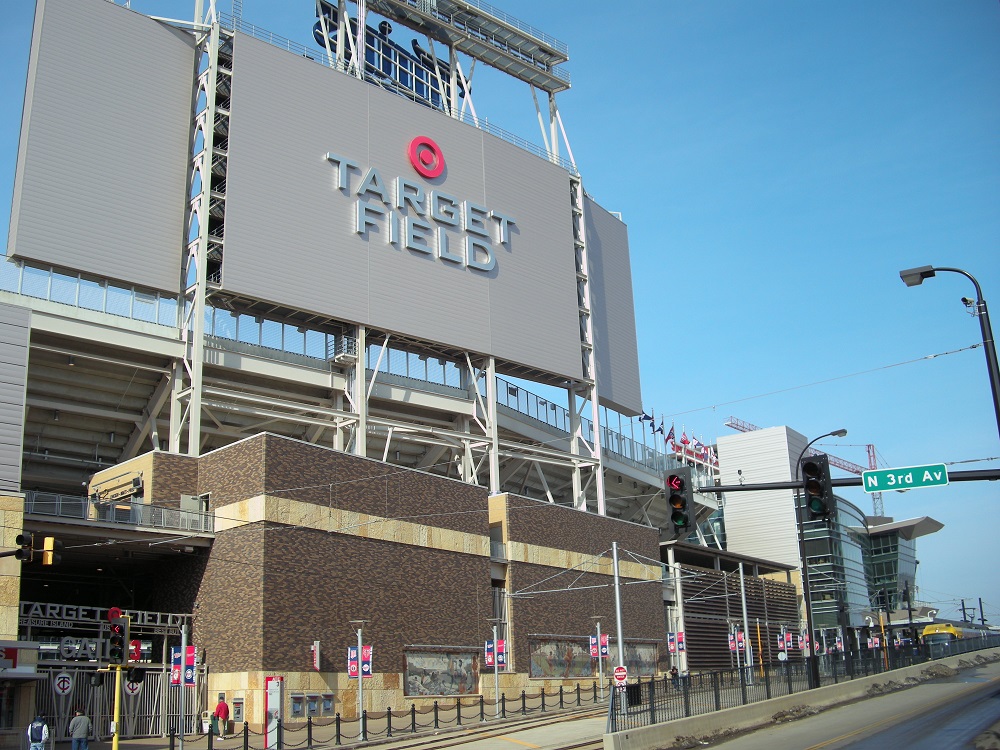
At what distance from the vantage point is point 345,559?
45.6 meters

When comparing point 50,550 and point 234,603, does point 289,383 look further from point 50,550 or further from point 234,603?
point 50,550

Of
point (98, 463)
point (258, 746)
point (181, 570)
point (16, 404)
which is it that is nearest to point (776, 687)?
point (258, 746)

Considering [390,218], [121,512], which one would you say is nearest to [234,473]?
[121,512]

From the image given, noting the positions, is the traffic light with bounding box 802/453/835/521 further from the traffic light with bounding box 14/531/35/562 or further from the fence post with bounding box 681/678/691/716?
the traffic light with bounding box 14/531/35/562

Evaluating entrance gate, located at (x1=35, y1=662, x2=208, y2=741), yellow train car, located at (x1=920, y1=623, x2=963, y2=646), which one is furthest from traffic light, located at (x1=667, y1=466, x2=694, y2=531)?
yellow train car, located at (x1=920, y1=623, x2=963, y2=646)

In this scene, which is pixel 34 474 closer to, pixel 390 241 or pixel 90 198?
pixel 90 198

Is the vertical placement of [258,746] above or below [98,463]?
below

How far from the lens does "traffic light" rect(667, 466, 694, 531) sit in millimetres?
21703

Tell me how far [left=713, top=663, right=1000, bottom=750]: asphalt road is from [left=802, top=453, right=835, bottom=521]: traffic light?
275 inches

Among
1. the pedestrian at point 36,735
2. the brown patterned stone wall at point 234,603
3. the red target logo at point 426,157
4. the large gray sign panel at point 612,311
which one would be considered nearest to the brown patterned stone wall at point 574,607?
the large gray sign panel at point 612,311

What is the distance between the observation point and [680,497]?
21.9m

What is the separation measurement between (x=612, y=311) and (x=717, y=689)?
45.9 m

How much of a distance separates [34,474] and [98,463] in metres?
3.16

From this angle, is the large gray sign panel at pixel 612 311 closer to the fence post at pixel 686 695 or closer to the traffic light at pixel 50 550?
the fence post at pixel 686 695
